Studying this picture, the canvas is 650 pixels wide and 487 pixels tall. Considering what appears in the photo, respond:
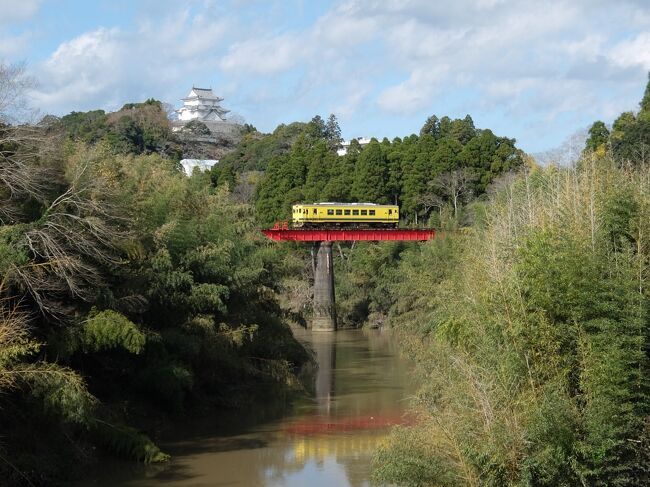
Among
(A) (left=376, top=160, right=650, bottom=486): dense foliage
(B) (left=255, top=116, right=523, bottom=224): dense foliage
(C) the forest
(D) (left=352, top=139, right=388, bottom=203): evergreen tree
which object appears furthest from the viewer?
(D) (left=352, top=139, right=388, bottom=203): evergreen tree

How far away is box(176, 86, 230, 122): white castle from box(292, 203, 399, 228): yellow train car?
212 ft

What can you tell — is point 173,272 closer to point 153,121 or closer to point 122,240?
point 122,240

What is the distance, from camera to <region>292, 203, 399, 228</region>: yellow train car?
5816 cm

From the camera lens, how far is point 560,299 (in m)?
17.7

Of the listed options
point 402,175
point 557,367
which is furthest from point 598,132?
point 557,367

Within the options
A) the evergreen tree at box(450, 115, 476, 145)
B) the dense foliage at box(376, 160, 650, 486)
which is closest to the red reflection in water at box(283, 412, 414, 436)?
the dense foliage at box(376, 160, 650, 486)

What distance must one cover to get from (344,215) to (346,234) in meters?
1.58

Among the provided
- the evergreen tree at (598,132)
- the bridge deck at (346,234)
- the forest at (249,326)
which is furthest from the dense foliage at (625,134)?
the forest at (249,326)

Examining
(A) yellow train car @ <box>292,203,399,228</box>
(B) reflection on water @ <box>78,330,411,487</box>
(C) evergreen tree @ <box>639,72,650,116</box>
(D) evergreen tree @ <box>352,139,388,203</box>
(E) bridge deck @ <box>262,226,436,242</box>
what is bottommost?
(B) reflection on water @ <box>78,330,411,487</box>

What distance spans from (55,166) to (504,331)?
10.7 metres

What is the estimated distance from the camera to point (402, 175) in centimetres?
6600

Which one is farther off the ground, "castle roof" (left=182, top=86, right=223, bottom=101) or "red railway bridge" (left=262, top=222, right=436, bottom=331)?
"castle roof" (left=182, top=86, right=223, bottom=101)

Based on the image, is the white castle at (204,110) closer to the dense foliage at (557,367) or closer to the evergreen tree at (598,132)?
the evergreen tree at (598,132)

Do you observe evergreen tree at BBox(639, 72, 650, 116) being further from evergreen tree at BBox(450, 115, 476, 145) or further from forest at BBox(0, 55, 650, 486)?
forest at BBox(0, 55, 650, 486)
